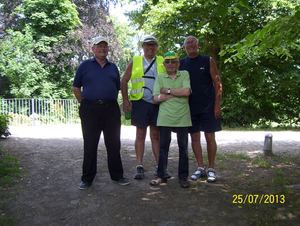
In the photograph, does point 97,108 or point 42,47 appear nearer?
point 97,108

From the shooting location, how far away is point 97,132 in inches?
156

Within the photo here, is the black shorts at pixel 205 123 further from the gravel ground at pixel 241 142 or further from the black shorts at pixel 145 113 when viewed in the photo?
the gravel ground at pixel 241 142

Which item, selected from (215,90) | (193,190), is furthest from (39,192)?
(215,90)

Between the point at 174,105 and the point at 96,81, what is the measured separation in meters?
1.20

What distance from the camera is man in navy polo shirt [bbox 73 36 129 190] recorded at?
388 cm

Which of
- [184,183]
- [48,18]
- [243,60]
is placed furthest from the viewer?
[48,18]

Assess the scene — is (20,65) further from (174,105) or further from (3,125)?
(174,105)

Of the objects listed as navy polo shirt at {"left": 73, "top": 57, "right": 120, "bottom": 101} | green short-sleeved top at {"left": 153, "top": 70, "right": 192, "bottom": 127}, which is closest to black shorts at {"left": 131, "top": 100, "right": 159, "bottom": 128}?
green short-sleeved top at {"left": 153, "top": 70, "right": 192, "bottom": 127}

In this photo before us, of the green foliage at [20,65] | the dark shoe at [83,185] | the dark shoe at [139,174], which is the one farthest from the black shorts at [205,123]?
the green foliage at [20,65]

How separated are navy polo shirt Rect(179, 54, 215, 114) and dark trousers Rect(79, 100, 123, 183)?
1.26m

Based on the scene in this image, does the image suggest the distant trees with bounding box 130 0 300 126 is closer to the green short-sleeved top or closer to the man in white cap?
the man in white cap

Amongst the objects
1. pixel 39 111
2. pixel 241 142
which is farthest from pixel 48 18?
pixel 241 142

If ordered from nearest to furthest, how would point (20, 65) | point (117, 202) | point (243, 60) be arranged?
point (117, 202), point (243, 60), point (20, 65)

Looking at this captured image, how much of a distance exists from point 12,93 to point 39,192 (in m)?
17.8
